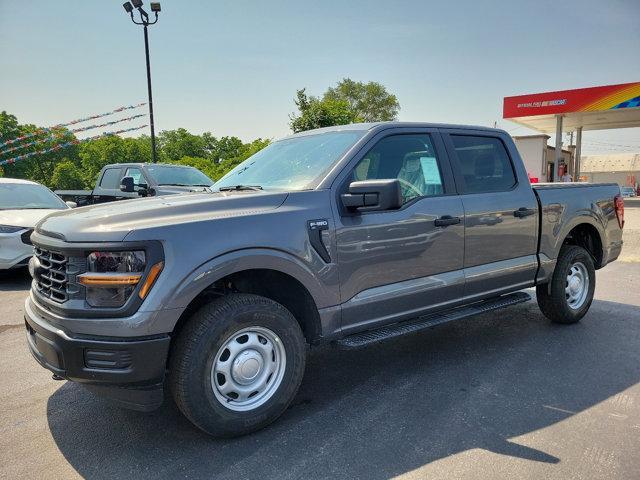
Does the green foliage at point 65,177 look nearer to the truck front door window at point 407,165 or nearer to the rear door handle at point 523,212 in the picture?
the truck front door window at point 407,165

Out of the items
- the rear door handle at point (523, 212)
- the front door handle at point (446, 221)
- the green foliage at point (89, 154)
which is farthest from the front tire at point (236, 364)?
the green foliage at point (89, 154)

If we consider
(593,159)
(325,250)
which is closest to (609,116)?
(325,250)

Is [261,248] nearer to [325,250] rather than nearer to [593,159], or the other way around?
[325,250]

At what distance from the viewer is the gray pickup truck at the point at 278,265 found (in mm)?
2666

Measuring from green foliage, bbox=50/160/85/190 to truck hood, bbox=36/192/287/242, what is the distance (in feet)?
206

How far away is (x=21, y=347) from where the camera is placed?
4727 mm

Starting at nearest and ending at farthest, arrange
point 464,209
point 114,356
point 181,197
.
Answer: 1. point 114,356
2. point 181,197
3. point 464,209

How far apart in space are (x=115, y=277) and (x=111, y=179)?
32.0ft

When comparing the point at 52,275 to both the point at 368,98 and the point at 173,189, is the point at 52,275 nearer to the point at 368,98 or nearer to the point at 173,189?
the point at 173,189

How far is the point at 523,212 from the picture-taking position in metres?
4.54

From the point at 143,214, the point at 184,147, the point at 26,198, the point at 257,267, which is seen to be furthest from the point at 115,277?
the point at 184,147

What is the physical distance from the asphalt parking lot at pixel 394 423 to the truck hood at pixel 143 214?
1245 millimetres

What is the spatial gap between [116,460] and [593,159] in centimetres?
9354

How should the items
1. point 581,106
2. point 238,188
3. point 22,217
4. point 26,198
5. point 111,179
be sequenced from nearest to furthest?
1. point 238,188
2. point 22,217
3. point 26,198
4. point 111,179
5. point 581,106
